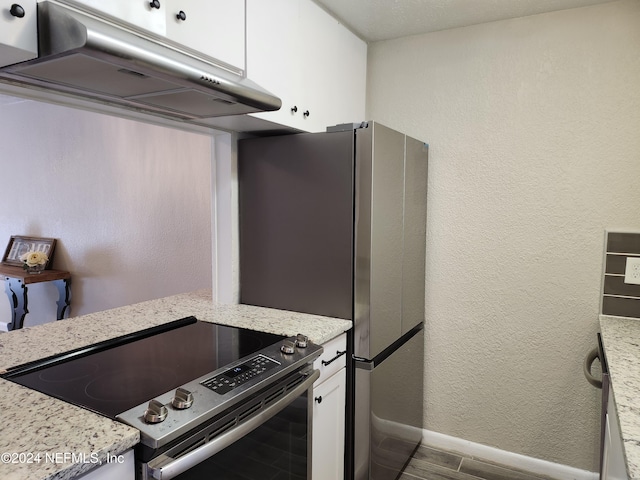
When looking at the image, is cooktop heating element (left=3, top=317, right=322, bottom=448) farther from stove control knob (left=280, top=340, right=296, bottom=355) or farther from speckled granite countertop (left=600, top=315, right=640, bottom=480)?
speckled granite countertop (left=600, top=315, right=640, bottom=480)

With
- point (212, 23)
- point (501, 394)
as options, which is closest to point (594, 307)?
point (501, 394)

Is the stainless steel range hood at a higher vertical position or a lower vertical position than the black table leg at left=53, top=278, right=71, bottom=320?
higher

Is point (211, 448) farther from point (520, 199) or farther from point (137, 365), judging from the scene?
point (520, 199)

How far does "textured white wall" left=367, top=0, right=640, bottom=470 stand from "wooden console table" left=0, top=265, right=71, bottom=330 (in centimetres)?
308

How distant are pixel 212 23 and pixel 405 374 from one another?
1759 millimetres

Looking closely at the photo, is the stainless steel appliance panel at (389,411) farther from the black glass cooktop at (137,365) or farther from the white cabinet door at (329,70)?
the white cabinet door at (329,70)

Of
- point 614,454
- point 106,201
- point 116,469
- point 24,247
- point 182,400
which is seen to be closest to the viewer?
point 116,469

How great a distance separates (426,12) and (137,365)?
197 cm

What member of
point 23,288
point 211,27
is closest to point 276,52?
point 211,27

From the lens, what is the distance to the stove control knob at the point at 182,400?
3.41 feet

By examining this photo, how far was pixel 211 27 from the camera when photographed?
1.39m

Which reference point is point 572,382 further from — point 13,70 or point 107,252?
point 107,252

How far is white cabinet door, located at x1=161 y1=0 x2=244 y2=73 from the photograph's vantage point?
1.28 m

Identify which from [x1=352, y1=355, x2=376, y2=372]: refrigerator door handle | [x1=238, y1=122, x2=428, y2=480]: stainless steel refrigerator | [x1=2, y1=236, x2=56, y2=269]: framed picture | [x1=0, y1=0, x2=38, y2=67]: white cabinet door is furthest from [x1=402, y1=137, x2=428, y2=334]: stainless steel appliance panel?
[x1=2, y1=236, x2=56, y2=269]: framed picture
